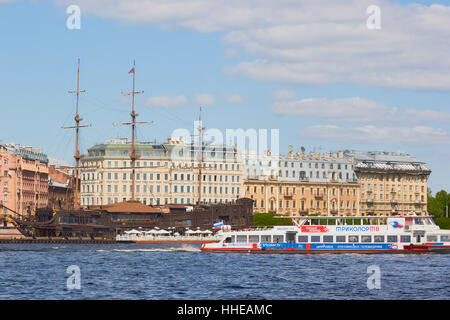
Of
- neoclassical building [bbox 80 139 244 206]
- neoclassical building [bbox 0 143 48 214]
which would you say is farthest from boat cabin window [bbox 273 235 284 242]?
neoclassical building [bbox 80 139 244 206]

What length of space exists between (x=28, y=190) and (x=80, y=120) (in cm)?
3203

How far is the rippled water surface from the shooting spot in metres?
43.2

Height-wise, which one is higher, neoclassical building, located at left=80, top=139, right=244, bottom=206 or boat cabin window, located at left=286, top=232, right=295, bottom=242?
neoclassical building, located at left=80, top=139, right=244, bottom=206

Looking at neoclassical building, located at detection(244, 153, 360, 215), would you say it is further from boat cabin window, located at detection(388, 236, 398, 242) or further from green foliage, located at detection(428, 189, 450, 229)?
boat cabin window, located at detection(388, 236, 398, 242)

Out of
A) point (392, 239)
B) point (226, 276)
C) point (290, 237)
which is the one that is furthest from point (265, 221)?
point (226, 276)

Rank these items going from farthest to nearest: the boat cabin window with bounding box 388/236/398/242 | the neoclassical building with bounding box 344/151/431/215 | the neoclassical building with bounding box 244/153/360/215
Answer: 1. the neoclassical building with bounding box 344/151/431/215
2. the neoclassical building with bounding box 244/153/360/215
3. the boat cabin window with bounding box 388/236/398/242

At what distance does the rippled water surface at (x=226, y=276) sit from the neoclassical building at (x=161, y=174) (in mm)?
79034

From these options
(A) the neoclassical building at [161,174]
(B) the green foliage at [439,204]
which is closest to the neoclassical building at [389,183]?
(B) the green foliage at [439,204]

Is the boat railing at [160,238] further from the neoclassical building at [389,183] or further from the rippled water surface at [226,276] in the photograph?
the neoclassical building at [389,183]

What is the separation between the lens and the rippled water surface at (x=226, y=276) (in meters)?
43.2

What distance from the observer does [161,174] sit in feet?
524

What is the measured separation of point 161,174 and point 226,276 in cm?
10591

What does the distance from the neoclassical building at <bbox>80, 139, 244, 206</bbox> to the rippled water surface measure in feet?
259
